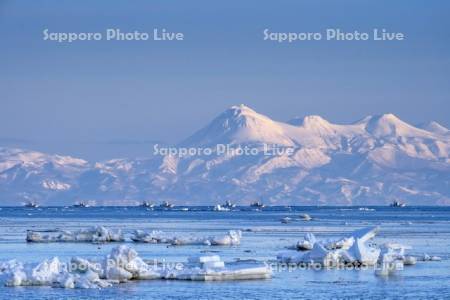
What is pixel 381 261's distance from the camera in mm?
60156

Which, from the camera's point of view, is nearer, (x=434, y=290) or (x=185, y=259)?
(x=434, y=290)

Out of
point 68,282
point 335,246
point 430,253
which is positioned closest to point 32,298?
point 68,282

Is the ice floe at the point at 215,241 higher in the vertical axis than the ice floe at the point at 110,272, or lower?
higher

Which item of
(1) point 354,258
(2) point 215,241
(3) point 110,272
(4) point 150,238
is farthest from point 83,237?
(3) point 110,272

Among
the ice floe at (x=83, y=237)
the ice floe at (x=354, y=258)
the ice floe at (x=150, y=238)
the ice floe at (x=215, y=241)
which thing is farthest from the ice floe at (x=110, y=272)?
the ice floe at (x=83, y=237)

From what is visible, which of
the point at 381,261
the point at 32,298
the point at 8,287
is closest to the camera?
the point at 32,298

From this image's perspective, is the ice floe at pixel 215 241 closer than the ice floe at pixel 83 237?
Yes

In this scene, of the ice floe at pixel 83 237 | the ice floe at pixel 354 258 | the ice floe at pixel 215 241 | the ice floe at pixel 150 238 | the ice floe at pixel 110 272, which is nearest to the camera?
the ice floe at pixel 110 272

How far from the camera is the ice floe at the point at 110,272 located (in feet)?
163

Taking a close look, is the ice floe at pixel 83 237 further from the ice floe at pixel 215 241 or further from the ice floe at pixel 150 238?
the ice floe at pixel 215 241

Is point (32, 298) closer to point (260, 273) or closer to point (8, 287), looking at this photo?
point (8, 287)

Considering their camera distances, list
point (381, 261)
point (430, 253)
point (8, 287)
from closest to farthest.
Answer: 1. point (8, 287)
2. point (381, 261)
3. point (430, 253)

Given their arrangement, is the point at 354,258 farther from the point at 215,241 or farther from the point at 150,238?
the point at 150,238

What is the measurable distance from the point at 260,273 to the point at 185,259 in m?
11.5
